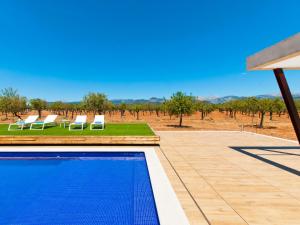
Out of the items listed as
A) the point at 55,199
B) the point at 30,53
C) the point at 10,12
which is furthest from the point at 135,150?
the point at 30,53

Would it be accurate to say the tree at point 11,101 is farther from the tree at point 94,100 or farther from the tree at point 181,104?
the tree at point 181,104

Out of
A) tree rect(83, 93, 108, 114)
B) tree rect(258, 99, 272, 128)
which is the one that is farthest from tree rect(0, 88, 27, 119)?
tree rect(258, 99, 272, 128)

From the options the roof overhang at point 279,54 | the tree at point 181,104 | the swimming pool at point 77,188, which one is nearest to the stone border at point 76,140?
the swimming pool at point 77,188

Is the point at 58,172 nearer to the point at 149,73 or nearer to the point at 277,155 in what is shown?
the point at 277,155

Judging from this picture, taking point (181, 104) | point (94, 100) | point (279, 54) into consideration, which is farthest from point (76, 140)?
point (94, 100)

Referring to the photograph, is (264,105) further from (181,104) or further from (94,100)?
(94,100)

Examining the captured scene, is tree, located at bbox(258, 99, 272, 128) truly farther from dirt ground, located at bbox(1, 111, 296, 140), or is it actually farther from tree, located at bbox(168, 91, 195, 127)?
tree, located at bbox(168, 91, 195, 127)

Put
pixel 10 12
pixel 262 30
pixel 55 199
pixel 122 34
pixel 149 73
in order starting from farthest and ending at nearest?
pixel 149 73 < pixel 122 34 < pixel 262 30 < pixel 10 12 < pixel 55 199

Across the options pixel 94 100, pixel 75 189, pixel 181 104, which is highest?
pixel 94 100

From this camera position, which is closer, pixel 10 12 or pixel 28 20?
pixel 10 12

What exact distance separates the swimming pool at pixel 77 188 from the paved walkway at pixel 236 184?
596mm

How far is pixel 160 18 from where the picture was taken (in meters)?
37.1

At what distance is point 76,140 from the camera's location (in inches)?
365

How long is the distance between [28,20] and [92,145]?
28610mm
